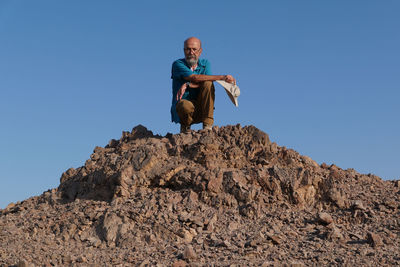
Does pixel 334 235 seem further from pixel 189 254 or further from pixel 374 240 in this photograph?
pixel 189 254

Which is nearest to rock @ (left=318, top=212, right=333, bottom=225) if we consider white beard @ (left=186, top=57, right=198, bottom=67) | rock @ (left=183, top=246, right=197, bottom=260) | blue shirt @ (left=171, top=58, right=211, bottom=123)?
rock @ (left=183, top=246, right=197, bottom=260)

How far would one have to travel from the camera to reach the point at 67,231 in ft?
26.9

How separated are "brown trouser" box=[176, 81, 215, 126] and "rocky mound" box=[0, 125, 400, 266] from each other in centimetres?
45

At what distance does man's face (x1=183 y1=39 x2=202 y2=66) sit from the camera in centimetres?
1017

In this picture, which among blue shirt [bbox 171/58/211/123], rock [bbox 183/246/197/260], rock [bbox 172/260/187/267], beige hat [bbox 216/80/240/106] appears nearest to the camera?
rock [bbox 172/260/187/267]

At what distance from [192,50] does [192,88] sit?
78cm

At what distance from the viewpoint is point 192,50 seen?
10180 millimetres

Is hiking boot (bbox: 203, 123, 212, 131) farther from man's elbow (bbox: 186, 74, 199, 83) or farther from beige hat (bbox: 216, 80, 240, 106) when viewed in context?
man's elbow (bbox: 186, 74, 199, 83)

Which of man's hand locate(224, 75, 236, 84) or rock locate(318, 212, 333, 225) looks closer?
rock locate(318, 212, 333, 225)

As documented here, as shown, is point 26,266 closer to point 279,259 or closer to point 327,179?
point 279,259

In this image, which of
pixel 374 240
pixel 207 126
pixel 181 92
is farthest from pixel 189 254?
pixel 181 92

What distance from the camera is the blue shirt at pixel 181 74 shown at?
1017 centimetres

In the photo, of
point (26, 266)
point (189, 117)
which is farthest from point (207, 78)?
point (26, 266)

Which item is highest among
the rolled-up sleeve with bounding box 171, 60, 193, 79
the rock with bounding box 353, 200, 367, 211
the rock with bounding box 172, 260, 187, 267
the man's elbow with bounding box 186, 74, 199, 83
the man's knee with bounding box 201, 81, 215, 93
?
the rolled-up sleeve with bounding box 171, 60, 193, 79
